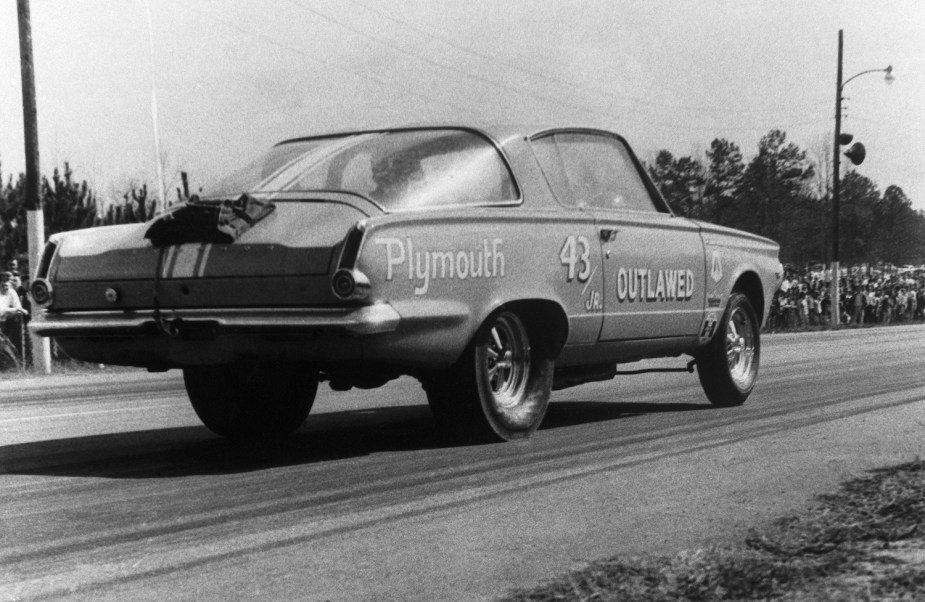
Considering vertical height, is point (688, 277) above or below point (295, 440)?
above

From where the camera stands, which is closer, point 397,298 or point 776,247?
point 397,298

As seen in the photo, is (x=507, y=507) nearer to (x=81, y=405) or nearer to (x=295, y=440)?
(x=295, y=440)

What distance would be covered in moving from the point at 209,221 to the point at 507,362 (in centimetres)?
185

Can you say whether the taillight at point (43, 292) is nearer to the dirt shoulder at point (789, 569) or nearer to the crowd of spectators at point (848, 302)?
the dirt shoulder at point (789, 569)

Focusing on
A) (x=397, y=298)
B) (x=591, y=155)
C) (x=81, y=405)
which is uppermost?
(x=591, y=155)

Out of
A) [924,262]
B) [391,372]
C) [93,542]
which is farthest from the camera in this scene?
[924,262]

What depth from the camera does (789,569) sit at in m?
4.07

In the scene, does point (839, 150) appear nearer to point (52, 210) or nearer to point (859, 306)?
point (859, 306)

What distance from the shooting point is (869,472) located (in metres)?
6.48

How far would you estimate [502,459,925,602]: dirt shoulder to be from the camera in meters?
3.81

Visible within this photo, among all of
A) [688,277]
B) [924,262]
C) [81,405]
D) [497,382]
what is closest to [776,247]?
[688,277]

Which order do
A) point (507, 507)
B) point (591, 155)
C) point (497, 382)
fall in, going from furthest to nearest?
point (591, 155), point (497, 382), point (507, 507)

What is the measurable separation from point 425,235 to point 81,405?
5146mm

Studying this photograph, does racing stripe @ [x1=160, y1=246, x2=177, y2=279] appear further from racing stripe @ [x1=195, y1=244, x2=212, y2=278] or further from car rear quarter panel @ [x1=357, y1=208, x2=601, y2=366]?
car rear quarter panel @ [x1=357, y1=208, x2=601, y2=366]
